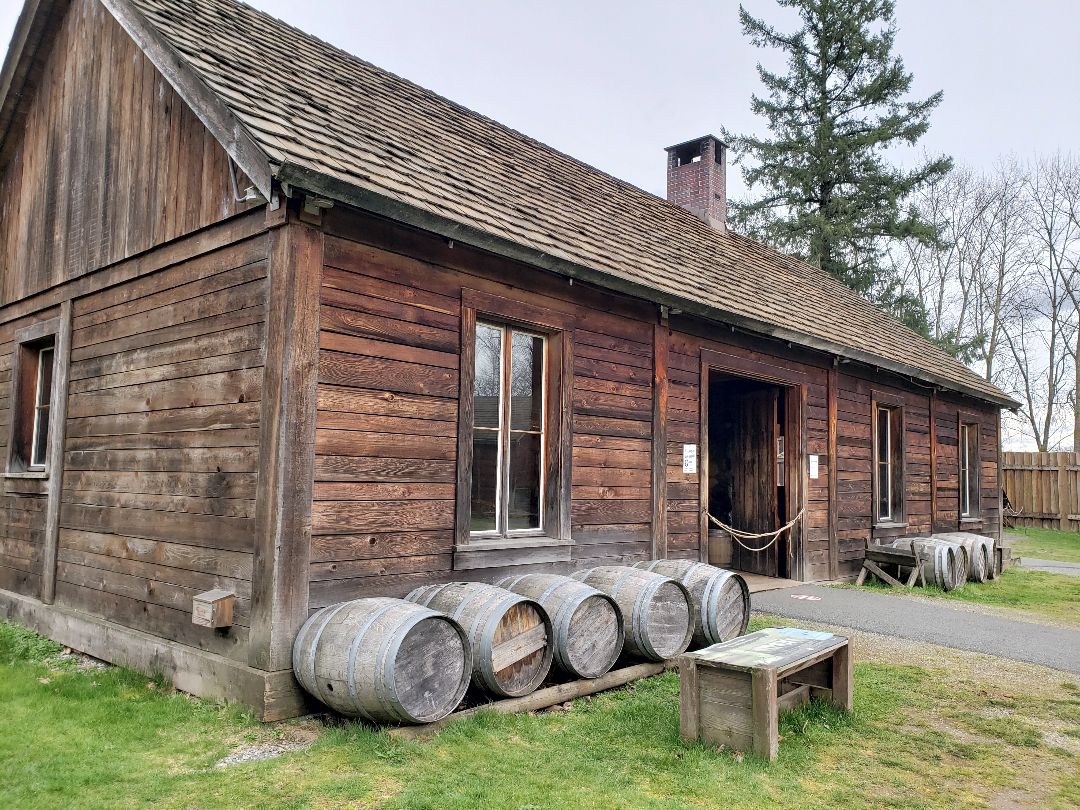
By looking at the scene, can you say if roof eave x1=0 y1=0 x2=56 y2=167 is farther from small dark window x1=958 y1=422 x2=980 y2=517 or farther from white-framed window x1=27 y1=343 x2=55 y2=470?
small dark window x1=958 y1=422 x2=980 y2=517

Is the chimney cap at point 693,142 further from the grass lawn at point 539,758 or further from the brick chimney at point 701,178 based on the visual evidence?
the grass lawn at point 539,758

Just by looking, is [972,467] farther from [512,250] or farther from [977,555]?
[512,250]

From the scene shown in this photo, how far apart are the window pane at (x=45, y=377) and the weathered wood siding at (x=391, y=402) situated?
15.4 feet

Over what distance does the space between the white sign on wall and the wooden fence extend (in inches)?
664

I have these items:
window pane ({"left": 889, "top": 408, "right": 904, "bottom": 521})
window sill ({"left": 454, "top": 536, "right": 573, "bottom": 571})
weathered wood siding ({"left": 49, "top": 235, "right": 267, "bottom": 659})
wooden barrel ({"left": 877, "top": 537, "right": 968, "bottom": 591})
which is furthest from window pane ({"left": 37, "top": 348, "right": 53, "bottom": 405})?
window pane ({"left": 889, "top": 408, "right": 904, "bottom": 521})

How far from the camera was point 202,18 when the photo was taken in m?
7.20

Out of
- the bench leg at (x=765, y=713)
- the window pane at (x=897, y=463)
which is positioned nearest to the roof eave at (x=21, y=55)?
the bench leg at (x=765, y=713)

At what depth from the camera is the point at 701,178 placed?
46.3 ft

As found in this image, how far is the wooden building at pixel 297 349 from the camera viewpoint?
5.25 metres

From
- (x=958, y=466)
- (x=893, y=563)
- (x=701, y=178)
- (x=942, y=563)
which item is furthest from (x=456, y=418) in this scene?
(x=958, y=466)

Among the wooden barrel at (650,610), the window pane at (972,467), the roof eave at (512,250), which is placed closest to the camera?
the roof eave at (512,250)

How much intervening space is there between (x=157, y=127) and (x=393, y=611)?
4578 millimetres

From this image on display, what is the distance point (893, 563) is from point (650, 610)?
6.60 meters

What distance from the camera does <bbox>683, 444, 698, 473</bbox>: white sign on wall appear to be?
862 centimetres
